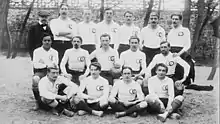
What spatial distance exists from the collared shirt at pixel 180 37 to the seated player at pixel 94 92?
82 cm

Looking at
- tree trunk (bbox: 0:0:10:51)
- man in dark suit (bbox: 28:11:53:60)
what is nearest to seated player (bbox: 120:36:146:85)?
man in dark suit (bbox: 28:11:53:60)

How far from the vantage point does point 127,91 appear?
119 inches

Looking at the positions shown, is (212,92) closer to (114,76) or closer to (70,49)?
(114,76)

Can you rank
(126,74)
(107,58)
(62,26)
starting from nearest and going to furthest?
1. (126,74)
2. (107,58)
3. (62,26)

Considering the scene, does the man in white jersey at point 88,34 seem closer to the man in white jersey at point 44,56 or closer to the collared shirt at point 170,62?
the man in white jersey at point 44,56

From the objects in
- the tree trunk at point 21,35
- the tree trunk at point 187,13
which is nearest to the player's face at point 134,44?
the tree trunk at point 187,13

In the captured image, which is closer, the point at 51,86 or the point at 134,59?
the point at 51,86

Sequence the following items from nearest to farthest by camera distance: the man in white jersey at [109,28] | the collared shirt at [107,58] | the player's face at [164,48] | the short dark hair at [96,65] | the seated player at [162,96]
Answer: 1. the seated player at [162,96]
2. the short dark hair at [96,65]
3. the player's face at [164,48]
4. the collared shirt at [107,58]
5. the man in white jersey at [109,28]

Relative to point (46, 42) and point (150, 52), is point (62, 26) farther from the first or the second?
point (150, 52)

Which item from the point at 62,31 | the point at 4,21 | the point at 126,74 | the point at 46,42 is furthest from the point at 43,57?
the point at 126,74

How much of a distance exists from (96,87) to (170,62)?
2.55 ft

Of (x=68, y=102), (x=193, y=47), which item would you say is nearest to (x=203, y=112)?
(x=193, y=47)

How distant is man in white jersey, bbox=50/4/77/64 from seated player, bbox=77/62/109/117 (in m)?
0.47

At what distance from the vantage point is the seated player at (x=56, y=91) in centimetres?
302
